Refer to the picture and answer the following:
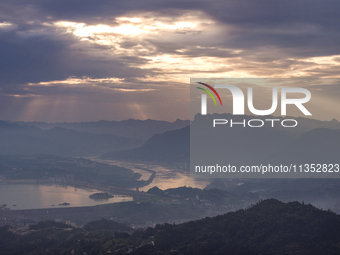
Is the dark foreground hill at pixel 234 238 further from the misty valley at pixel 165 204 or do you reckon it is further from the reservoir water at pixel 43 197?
the reservoir water at pixel 43 197

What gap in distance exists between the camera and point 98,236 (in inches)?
725

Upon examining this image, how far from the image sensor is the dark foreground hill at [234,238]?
13305 millimetres

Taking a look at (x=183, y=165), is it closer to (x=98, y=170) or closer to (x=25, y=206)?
(x=98, y=170)

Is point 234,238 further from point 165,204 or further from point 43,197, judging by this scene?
point 43,197

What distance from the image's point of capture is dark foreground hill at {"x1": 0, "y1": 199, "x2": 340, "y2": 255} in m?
13.3

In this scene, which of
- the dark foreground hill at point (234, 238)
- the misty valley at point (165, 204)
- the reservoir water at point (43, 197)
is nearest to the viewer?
the dark foreground hill at point (234, 238)

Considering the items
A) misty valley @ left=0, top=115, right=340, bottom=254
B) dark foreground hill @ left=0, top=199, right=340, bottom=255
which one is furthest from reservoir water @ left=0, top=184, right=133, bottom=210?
dark foreground hill @ left=0, top=199, right=340, bottom=255

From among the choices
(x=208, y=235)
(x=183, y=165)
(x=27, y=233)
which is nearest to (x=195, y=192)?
(x=27, y=233)


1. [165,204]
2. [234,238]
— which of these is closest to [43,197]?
[165,204]

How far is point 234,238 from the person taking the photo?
14602 mm

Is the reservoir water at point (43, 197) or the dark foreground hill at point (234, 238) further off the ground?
the dark foreground hill at point (234, 238)

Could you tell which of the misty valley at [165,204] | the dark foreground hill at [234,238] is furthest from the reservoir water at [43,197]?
the dark foreground hill at [234,238]

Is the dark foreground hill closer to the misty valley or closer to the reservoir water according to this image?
the misty valley

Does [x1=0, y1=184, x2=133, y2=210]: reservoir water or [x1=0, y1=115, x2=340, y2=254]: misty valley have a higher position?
[x1=0, y1=115, x2=340, y2=254]: misty valley
